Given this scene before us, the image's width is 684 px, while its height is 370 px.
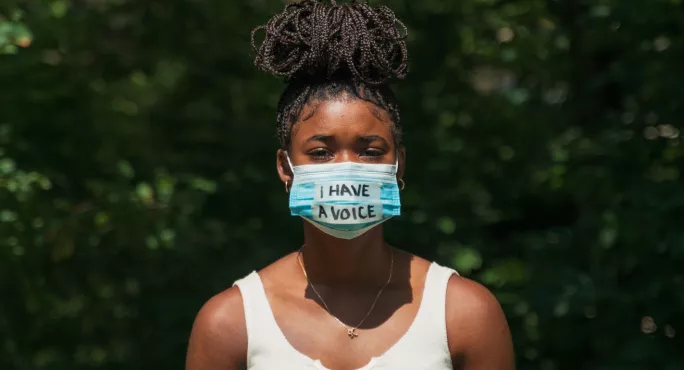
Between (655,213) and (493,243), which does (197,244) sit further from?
(655,213)

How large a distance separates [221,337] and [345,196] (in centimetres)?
53

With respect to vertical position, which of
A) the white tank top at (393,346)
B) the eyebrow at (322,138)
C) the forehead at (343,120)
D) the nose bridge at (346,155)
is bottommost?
the white tank top at (393,346)

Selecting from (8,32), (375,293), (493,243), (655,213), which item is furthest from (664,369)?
(8,32)

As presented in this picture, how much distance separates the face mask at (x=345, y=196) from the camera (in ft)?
9.21

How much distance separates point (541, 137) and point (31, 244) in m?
2.30

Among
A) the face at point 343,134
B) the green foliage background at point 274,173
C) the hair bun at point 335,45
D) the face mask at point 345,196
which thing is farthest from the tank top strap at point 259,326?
the green foliage background at point 274,173

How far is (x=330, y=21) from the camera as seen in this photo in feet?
9.66

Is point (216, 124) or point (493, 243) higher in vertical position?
point (216, 124)

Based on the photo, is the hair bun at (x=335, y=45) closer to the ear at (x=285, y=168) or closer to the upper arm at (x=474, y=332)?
the ear at (x=285, y=168)

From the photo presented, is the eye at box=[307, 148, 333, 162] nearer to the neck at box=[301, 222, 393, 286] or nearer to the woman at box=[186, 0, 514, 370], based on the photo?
the woman at box=[186, 0, 514, 370]

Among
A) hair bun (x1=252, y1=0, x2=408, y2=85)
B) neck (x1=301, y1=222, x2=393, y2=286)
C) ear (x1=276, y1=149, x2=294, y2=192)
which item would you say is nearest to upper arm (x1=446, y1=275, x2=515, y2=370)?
neck (x1=301, y1=222, x2=393, y2=286)

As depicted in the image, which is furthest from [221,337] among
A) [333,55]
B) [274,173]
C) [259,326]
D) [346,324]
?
[274,173]

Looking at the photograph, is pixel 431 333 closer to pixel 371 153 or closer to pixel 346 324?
pixel 346 324

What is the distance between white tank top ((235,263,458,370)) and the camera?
9.37 ft
